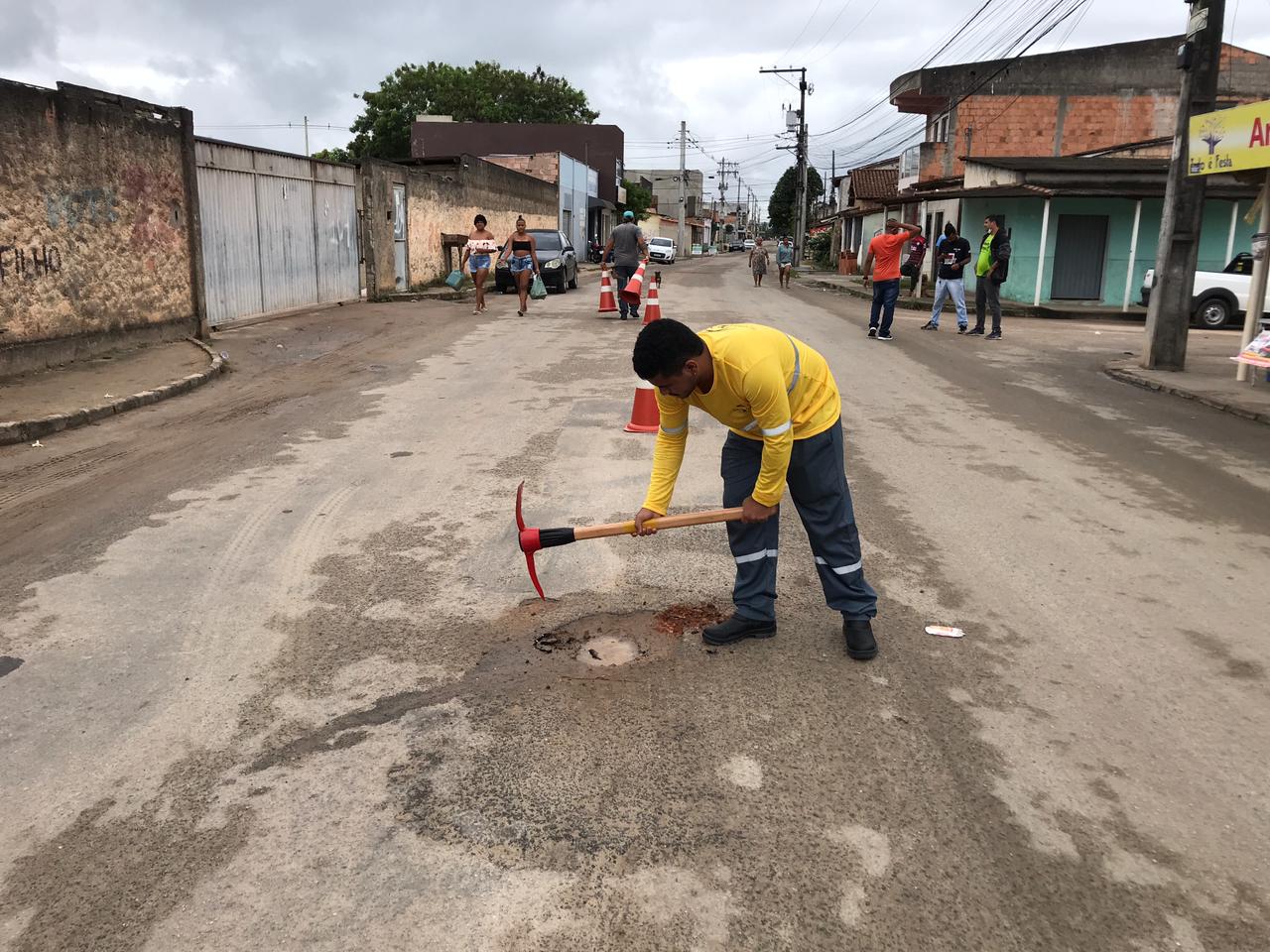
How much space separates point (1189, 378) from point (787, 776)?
34.5 ft

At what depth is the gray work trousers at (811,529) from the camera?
3846 millimetres

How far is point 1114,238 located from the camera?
72.8 feet

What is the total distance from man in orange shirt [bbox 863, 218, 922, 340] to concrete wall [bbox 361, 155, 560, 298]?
→ 34.7 ft

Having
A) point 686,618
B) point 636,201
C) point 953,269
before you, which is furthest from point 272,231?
point 636,201

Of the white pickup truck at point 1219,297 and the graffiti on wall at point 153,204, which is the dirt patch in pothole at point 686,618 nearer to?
the graffiti on wall at point 153,204

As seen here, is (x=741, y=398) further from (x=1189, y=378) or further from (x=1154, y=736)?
(x=1189, y=378)

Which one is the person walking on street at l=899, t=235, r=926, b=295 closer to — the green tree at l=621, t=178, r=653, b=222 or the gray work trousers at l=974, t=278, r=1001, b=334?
the gray work trousers at l=974, t=278, r=1001, b=334

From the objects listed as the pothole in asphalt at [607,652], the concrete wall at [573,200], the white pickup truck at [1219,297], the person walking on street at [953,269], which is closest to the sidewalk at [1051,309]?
the white pickup truck at [1219,297]

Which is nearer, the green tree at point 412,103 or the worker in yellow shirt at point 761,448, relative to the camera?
the worker in yellow shirt at point 761,448

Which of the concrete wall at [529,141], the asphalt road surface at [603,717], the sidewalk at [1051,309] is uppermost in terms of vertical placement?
the concrete wall at [529,141]

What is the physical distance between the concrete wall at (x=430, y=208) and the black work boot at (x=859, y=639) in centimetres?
1808

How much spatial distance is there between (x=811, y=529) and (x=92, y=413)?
272 inches

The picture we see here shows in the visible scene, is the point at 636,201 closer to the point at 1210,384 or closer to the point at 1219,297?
the point at 1219,297

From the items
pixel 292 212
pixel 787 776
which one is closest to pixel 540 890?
pixel 787 776
